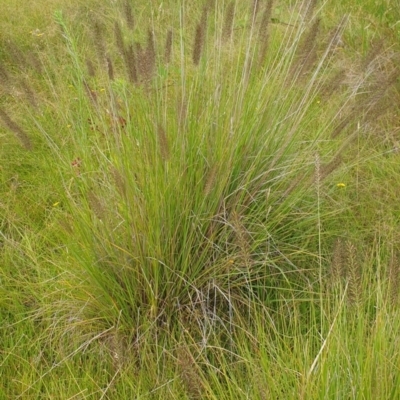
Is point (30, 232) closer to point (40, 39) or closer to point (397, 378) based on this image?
point (397, 378)

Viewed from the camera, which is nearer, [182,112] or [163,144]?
[163,144]

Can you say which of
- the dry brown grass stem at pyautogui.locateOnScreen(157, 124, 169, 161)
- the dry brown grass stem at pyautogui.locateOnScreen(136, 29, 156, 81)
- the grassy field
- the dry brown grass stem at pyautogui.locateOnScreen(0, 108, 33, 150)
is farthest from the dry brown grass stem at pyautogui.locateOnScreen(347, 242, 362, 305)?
the dry brown grass stem at pyautogui.locateOnScreen(0, 108, 33, 150)

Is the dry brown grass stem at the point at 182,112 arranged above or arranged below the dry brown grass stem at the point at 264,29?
below

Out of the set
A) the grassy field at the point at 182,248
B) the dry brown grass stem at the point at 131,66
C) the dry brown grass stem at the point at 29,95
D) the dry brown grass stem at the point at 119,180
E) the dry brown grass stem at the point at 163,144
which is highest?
the dry brown grass stem at the point at 131,66

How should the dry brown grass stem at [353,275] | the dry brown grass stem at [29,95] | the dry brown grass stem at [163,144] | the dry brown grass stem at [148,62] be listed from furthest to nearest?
the dry brown grass stem at [29,95], the dry brown grass stem at [148,62], the dry brown grass stem at [163,144], the dry brown grass stem at [353,275]

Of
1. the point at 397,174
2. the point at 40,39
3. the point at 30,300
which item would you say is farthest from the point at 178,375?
the point at 40,39

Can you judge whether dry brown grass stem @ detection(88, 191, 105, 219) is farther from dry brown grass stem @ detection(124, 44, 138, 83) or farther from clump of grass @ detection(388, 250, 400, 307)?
clump of grass @ detection(388, 250, 400, 307)

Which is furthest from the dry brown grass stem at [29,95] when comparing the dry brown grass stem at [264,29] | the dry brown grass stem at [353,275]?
the dry brown grass stem at [353,275]

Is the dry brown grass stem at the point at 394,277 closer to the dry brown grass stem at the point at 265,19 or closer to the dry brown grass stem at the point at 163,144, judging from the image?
the dry brown grass stem at the point at 163,144

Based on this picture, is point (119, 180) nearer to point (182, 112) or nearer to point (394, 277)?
point (182, 112)

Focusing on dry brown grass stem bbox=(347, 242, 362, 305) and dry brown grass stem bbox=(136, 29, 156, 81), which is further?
dry brown grass stem bbox=(136, 29, 156, 81)

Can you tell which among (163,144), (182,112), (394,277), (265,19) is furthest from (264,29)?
(394,277)

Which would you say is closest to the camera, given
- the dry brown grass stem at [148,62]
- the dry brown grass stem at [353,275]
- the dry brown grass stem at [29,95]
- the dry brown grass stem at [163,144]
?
the dry brown grass stem at [353,275]

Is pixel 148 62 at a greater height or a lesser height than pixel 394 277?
greater
